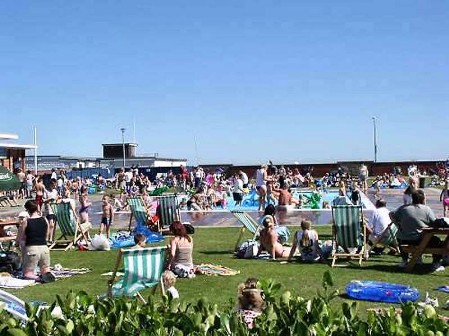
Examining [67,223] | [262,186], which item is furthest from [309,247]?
[262,186]

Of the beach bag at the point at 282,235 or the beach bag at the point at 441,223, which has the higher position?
the beach bag at the point at 441,223

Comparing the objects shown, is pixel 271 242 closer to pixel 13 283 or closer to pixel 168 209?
pixel 168 209

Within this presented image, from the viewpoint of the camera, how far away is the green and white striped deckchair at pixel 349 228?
1016 centimetres

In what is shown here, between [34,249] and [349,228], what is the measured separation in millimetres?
5412

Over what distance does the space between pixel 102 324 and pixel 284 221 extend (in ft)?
46.1

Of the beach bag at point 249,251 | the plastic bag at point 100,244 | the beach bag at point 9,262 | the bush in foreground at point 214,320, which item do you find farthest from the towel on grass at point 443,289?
the plastic bag at point 100,244

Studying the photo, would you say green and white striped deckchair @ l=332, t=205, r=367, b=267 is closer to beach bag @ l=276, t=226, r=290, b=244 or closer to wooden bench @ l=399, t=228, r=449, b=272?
wooden bench @ l=399, t=228, r=449, b=272

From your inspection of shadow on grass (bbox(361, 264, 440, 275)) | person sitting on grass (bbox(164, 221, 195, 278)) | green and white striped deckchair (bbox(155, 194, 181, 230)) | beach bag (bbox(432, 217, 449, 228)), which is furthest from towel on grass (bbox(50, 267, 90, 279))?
beach bag (bbox(432, 217, 449, 228))

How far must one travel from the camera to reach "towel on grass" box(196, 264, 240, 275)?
9211 millimetres

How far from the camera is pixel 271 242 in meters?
10.8

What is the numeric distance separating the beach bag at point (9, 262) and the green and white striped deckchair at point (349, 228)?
18.4 ft

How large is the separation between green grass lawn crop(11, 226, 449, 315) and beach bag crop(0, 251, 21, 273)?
3.28 ft

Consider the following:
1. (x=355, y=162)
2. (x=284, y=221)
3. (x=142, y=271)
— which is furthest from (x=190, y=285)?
(x=355, y=162)

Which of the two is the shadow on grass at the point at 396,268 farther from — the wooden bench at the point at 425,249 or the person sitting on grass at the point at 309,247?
the person sitting on grass at the point at 309,247
